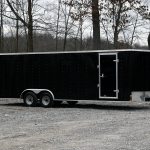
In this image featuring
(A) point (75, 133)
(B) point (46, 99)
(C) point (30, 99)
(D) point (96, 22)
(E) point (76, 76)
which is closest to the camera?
(A) point (75, 133)

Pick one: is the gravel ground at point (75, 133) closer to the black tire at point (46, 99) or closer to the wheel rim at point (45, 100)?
the black tire at point (46, 99)

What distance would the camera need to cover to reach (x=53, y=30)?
74.6 ft

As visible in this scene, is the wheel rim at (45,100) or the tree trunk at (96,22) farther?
the tree trunk at (96,22)

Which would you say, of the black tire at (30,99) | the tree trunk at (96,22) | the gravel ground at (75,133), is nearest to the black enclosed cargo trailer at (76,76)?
the black tire at (30,99)

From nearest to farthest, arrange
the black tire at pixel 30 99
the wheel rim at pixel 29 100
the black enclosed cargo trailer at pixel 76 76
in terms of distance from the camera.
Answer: the black enclosed cargo trailer at pixel 76 76
the black tire at pixel 30 99
the wheel rim at pixel 29 100

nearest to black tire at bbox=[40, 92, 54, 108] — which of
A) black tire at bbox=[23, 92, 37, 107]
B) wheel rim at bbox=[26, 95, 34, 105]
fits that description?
black tire at bbox=[23, 92, 37, 107]

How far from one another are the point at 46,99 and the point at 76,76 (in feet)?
6.19

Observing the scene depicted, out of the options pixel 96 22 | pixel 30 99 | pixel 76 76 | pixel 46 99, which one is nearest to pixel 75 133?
pixel 76 76

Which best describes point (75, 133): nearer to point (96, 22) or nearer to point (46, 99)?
point (46, 99)

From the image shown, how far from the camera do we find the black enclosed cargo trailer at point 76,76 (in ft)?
45.7

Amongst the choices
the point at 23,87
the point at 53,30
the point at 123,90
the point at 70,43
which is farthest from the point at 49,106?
the point at 70,43

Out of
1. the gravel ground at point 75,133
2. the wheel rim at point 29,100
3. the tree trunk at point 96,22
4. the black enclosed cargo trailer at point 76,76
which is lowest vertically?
the gravel ground at point 75,133

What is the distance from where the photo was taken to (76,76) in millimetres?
15000

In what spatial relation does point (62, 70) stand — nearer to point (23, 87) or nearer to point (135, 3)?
point (23, 87)
